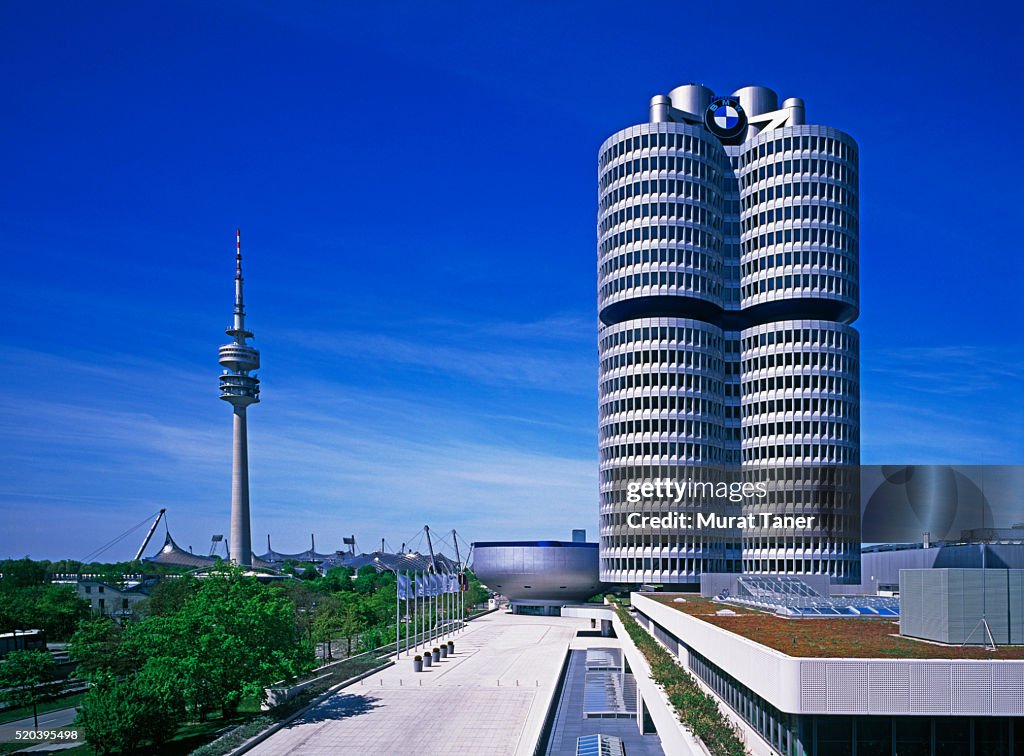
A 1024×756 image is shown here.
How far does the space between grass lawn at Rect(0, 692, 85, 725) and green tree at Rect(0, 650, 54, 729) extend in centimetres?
58

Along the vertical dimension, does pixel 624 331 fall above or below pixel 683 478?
above

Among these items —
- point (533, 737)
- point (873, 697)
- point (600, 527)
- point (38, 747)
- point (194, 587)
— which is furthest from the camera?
point (600, 527)

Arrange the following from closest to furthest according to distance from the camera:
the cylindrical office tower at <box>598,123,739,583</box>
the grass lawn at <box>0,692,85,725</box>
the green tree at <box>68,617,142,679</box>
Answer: the grass lawn at <box>0,692,85,725</box>, the green tree at <box>68,617,142,679</box>, the cylindrical office tower at <box>598,123,739,583</box>

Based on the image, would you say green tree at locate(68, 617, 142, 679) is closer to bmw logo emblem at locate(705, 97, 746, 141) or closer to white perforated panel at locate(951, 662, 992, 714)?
white perforated panel at locate(951, 662, 992, 714)

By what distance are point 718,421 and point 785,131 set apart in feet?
171

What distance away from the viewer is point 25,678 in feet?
272

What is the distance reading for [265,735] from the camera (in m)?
65.2

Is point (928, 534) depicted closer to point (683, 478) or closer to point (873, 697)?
point (683, 478)

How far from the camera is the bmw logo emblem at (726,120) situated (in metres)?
174

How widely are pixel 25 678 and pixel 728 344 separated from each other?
12203 cm

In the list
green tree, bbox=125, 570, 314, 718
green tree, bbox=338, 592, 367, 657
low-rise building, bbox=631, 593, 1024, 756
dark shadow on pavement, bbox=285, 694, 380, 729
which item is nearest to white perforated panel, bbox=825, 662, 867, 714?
low-rise building, bbox=631, 593, 1024, 756

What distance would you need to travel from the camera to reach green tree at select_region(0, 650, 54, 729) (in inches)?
3268

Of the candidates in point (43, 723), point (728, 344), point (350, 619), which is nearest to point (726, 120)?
point (728, 344)

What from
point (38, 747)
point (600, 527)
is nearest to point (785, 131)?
point (600, 527)
